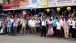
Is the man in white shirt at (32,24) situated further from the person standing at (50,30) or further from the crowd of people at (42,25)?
the person standing at (50,30)

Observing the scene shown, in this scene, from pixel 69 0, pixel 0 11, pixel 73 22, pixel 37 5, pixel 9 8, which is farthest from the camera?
pixel 0 11

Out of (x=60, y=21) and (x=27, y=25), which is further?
(x=27, y=25)

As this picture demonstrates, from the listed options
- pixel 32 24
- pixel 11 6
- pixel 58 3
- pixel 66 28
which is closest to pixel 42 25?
pixel 32 24

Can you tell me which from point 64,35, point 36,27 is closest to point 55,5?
point 36,27

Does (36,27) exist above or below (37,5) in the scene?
below

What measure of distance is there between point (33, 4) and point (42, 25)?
5.19 meters

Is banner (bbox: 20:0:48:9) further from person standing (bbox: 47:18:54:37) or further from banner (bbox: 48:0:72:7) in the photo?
person standing (bbox: 47:18:54:37)

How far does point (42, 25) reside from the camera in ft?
73.6

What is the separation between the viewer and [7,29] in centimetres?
2520

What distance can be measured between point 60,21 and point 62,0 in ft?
11.7

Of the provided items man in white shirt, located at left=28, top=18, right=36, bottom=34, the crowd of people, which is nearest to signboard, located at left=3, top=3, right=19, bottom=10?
the crowd of people

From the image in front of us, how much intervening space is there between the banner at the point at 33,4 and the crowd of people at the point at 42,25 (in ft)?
4.17

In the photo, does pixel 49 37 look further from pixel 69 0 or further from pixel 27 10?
pixel 27 10

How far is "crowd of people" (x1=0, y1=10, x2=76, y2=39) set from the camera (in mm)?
20953
